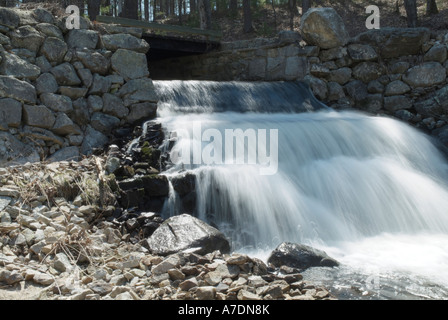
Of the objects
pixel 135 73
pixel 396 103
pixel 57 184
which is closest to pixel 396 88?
pixel 396 103

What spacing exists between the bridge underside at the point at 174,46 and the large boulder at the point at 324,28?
2356 millimetres

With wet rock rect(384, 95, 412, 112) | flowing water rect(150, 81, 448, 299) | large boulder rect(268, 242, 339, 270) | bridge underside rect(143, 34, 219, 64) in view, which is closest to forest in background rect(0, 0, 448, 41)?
bridge underside rect(143, 34, 219, 64)

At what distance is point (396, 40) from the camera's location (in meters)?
10.0

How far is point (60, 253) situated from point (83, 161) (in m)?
2.30

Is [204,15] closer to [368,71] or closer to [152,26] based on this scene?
[152,26]

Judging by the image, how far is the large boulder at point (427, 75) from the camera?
964 cm

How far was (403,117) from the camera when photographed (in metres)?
9.62

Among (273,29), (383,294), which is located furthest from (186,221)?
(273,29)

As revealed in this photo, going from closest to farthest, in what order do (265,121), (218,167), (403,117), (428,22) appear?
(218,167)
(265,121)
(403,117)
(428,22)

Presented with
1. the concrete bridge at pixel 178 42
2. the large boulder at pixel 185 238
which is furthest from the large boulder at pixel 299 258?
the concrete bridge at pixel 178 42

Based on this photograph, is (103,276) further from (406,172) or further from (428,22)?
(428,22)

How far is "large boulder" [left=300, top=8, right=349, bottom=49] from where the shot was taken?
1000cm

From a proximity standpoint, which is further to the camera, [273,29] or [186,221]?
[273,29]

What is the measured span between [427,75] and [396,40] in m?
1.10
